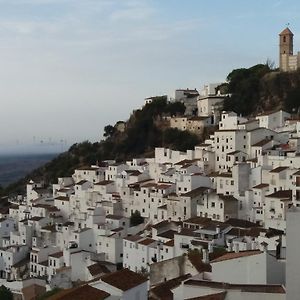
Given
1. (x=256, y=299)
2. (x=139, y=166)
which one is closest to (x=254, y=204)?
(x=139, y=166)

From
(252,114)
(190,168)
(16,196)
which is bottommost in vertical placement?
(16,196)

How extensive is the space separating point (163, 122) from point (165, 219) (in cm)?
2325

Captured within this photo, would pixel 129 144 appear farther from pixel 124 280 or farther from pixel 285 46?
pixel 124 280

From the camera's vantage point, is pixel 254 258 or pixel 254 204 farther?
pixel 254 204

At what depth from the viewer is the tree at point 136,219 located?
124 feet

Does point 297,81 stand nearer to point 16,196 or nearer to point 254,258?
point 16,196

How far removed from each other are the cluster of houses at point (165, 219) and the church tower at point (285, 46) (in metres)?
15.5

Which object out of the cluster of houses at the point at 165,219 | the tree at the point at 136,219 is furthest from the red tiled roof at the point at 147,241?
the tree at the point at 136,219

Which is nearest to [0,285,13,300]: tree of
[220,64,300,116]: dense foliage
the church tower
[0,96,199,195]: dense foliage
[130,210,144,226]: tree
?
[130,210,144,226]: tree

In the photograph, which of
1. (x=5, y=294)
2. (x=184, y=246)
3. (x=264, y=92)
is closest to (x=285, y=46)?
(x=264, y=92)

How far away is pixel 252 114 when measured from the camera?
173 ft

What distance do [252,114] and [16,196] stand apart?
73.3ft

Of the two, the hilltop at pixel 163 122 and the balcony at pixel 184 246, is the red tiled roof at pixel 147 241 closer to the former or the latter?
the balcony at pixel 184 246

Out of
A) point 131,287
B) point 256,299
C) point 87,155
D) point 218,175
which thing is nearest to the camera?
point 256,299
